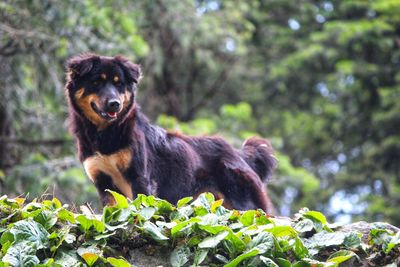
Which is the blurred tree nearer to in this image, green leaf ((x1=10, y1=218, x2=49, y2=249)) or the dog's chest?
the dog's chest

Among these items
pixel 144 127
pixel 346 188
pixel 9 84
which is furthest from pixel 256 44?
pixel 144 127

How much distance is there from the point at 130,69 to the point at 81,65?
1.90 ft

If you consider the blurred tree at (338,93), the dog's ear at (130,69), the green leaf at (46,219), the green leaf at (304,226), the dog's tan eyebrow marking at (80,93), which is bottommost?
the blurred tree at (338,93)

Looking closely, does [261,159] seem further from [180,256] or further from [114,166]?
[180,256]

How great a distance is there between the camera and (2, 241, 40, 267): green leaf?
6.53 meters

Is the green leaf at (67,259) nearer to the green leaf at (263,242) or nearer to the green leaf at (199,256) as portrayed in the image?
the green leaf at (199,256)

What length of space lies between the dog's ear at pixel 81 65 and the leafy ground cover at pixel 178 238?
2.29 meters

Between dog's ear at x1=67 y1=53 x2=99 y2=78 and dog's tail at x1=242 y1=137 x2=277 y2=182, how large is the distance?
8.17 ft

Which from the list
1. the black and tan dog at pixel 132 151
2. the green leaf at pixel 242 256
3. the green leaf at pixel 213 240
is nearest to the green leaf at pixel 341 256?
the green leaf at pixel 242 256

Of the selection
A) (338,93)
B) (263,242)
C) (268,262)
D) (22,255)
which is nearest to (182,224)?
(263,242)

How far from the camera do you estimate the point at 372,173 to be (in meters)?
23.2

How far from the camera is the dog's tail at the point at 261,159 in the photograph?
10.8 meters

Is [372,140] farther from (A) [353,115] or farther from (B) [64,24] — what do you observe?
(B) [64,24]

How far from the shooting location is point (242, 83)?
26.9 m
